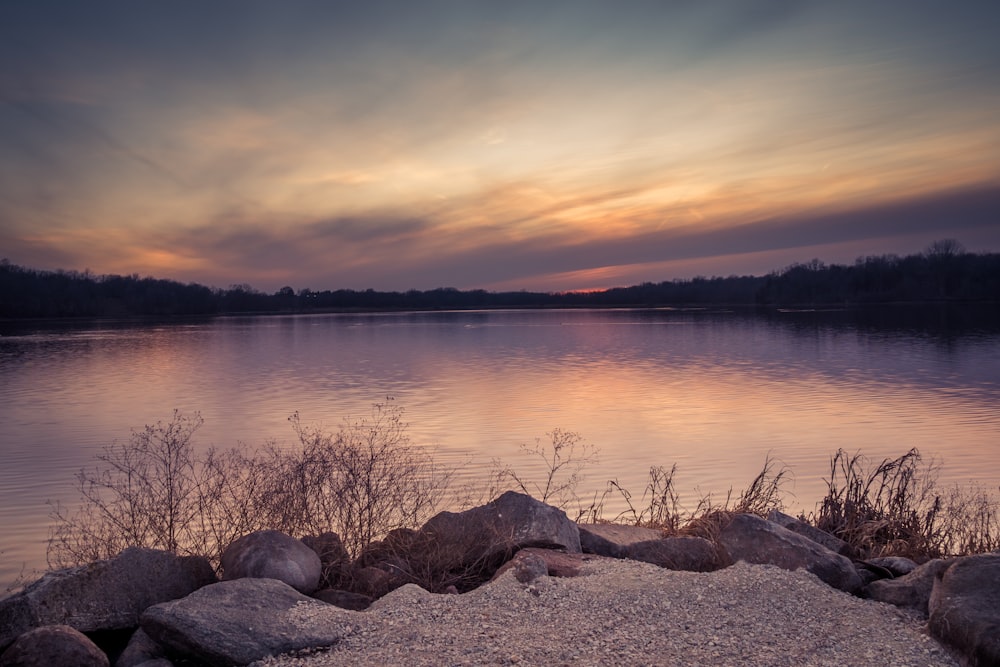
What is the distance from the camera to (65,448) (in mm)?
16828

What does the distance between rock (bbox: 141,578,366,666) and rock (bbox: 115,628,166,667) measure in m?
0.14

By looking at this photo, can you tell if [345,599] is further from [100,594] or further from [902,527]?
[902,527]

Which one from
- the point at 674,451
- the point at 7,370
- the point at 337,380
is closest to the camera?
the point at 674,451

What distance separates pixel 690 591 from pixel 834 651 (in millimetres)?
1150

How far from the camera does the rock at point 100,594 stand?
17.6ft

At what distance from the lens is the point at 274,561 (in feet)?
20.0

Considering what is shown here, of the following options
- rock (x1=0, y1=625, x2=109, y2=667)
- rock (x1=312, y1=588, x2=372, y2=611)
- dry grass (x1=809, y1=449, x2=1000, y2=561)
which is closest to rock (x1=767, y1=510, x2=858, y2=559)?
dry grass (x1=809, y1=449, x2=1000, y2=561)

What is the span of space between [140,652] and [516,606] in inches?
103

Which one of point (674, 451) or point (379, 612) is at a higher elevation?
point (379, 612)

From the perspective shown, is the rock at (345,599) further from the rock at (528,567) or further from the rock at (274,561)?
the rock at (528,567)

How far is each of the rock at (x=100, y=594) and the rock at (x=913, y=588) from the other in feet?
18.1

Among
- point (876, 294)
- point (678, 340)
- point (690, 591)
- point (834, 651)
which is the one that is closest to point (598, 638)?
point (690, 591)

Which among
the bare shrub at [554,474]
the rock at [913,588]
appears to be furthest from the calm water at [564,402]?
the rock at [913,588]

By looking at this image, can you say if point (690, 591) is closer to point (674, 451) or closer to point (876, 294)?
point (674, 451)
